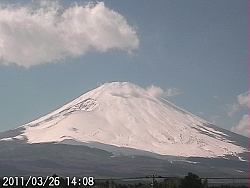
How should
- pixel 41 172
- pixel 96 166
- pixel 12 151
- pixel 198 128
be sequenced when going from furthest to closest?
pixel 198 128
pixel 12 151
pixel 96 166
pixel 41 172

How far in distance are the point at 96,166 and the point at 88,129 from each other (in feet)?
173

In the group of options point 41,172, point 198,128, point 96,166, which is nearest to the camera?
point 41,172

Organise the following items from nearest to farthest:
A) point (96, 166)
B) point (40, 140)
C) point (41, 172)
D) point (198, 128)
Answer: point (41, 172), point (96, 166), point (40, 140), point (198, 128)

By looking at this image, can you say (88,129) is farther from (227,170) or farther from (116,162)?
(227,170)

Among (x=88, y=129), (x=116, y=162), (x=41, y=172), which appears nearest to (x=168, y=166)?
(x=116, y=162)

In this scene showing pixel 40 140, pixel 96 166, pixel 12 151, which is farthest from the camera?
pixel 40 140

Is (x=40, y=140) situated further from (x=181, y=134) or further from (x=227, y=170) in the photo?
(x=227, y=170)

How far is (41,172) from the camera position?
122 metres

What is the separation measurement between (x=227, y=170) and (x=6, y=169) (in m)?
65.5

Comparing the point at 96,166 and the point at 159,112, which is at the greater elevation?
the point at 159,112

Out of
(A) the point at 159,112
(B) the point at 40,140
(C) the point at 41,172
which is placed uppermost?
(A) the point at 159,112

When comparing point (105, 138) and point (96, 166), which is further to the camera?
point (105, 138)

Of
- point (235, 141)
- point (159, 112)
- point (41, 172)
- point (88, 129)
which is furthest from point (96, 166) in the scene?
point (235, 141)

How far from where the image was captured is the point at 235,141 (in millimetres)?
198500
